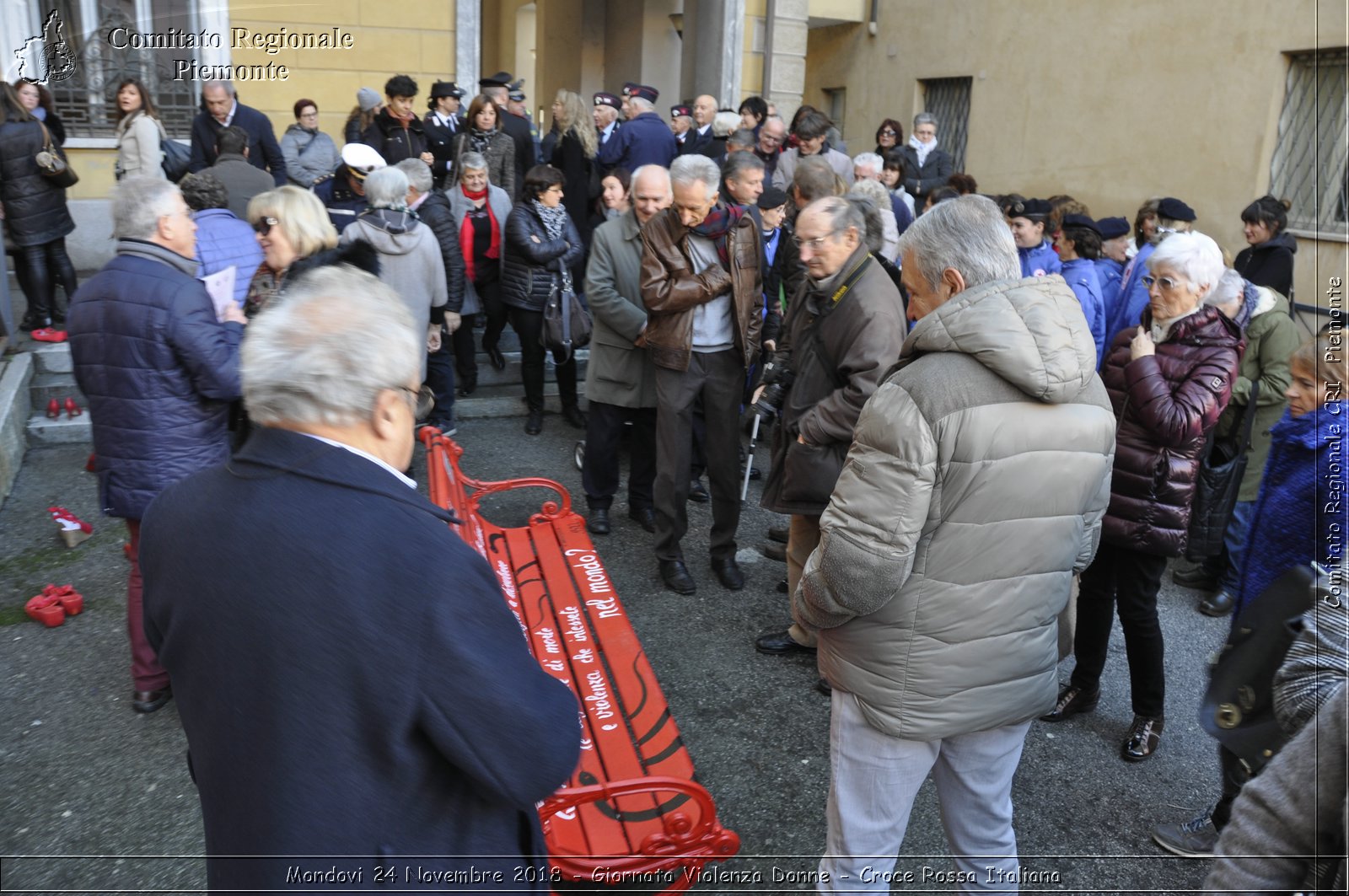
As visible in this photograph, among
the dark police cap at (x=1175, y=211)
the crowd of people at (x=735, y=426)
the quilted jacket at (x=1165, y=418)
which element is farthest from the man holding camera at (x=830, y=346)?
the dark police cap at (x=1175, y=211)

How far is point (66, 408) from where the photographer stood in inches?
256

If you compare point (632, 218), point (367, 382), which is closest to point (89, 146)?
point (632, 218)

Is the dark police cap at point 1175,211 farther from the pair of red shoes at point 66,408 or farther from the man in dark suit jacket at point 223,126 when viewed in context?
the pair of red shoes at point 66,408

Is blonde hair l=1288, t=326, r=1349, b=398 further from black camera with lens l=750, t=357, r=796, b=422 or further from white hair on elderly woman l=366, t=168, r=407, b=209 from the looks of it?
white hair on elderly woman l=366, t=168, r=407, b=209

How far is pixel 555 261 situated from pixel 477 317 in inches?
73.3

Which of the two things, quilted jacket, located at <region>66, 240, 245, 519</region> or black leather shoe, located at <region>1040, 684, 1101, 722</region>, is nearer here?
quilted jacket, located at <region>66, 240, 245, 519</region>

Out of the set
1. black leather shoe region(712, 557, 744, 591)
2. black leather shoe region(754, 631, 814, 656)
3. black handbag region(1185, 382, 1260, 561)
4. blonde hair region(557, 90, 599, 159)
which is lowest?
black leather shoe region(754, 631, 814, 656)

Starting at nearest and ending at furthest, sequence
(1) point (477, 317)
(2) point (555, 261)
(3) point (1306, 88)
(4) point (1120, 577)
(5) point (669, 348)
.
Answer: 1. (4) point (1120, 577)
2. (5) point (669, 348)
3. (2) point (555, 261)
4. (1) point (477, 317)
5. (3) point (1306, 88)

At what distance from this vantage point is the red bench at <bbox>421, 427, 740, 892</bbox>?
253 cm

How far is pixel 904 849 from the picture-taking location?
122 inches

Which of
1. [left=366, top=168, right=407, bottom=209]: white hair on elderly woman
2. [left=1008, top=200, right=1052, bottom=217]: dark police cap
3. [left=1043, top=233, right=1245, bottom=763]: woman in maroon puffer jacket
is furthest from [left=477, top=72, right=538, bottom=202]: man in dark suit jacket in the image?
[left=1043, top=233, right=1245, bottom=763]: woman in maroon puffer jacket

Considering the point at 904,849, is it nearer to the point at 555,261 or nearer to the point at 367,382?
the point at 367,382

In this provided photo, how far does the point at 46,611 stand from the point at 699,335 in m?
3.11

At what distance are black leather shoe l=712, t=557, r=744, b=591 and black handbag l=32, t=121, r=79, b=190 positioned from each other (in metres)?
5.70
